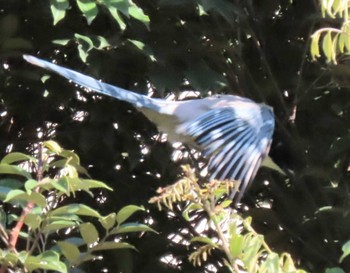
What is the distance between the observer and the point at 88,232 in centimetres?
171

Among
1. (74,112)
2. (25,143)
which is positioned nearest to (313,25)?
(74,112)

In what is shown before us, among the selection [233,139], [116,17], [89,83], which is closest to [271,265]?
[116,17]

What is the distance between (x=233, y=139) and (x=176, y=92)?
23cm

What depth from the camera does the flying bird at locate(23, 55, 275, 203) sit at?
2594 mm

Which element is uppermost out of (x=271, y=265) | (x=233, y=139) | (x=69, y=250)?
(x=271, y=265)

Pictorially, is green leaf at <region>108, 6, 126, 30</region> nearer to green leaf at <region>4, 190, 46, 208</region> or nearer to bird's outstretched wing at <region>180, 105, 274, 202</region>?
bird's outstretched wing at <region>180, 105, 274, 202</region>

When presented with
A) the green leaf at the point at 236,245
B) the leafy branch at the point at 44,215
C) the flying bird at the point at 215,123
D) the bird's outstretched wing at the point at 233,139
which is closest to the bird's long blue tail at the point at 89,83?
the flying bird at the point at 215,123

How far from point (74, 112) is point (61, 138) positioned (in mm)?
100

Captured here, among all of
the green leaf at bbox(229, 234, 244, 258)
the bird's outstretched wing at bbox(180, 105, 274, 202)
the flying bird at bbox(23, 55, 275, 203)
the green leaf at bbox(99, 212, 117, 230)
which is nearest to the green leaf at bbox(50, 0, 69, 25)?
the flying bird at bbox(23, 55, 275, 203)

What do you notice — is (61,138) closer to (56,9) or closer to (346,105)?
(56,9)

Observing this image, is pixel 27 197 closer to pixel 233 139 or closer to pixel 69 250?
pixel 69 250

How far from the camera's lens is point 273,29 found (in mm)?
3004

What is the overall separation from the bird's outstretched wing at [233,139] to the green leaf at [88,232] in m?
0.83

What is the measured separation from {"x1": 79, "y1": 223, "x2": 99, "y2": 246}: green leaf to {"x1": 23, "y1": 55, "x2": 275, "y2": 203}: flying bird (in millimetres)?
865
